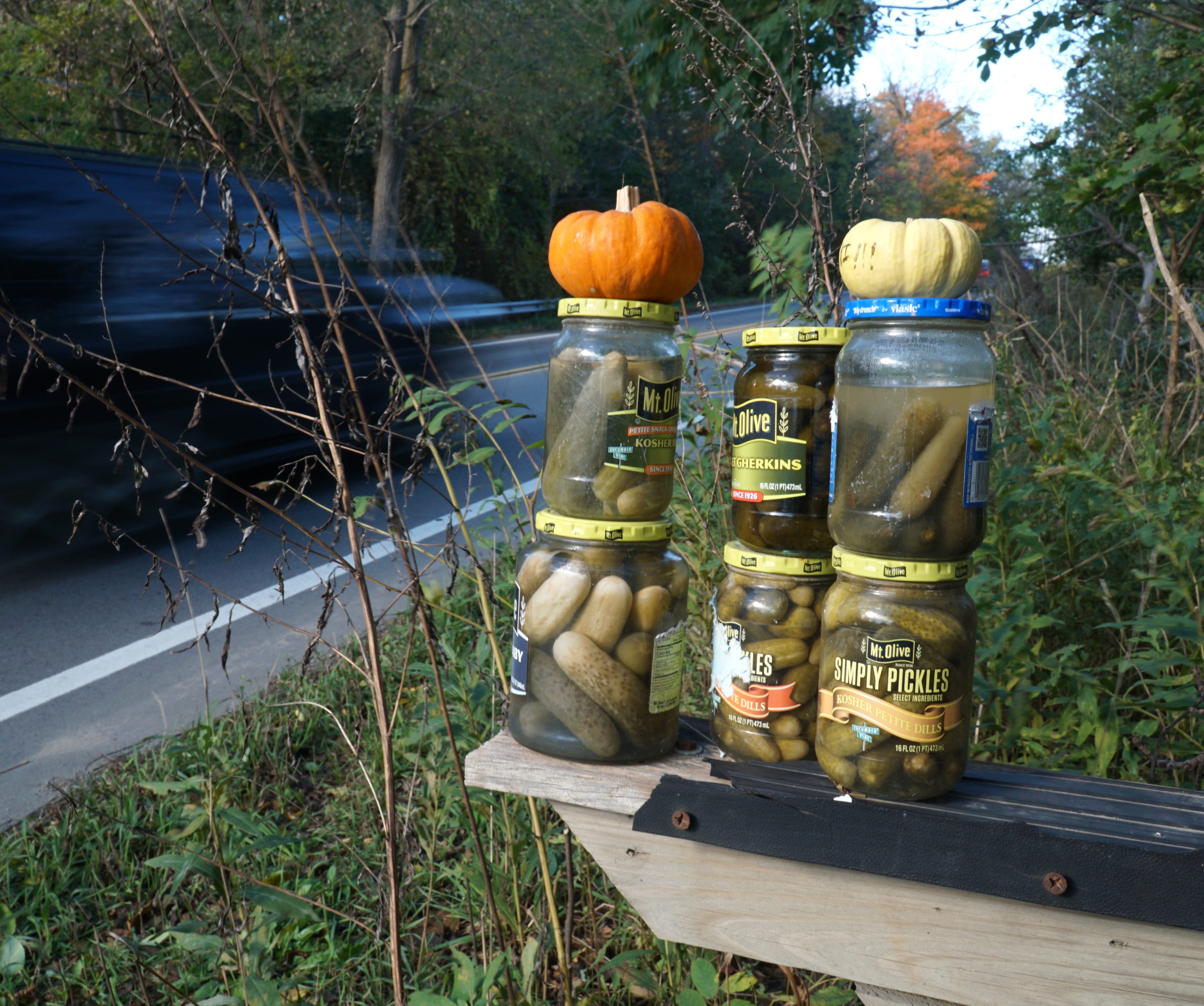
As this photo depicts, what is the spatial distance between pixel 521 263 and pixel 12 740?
20506 millimetres

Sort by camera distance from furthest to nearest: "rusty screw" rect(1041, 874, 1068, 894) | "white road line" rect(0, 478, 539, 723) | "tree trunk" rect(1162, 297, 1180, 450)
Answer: "white road line" rect(0, 478, 539, 723), "tree trunk" rect(1162, 297, 1180, 450), "rusty screw" rect(1041, 874, 1068, 894)

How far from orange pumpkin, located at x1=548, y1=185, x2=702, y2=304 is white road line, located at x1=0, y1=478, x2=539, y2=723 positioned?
3.46ft

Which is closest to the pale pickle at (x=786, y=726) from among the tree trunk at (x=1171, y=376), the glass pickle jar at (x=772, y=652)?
the glass pickle jar at (x=772, y=652)

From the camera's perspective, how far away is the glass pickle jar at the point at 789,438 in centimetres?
165

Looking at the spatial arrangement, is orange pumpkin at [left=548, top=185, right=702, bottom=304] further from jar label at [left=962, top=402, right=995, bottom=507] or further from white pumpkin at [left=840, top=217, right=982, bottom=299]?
jar label at [left=962, top=402, right=995, bottom=507]

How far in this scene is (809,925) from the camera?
1.54m

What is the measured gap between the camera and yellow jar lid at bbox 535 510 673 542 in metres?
1.69

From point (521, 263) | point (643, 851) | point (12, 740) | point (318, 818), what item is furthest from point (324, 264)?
point (521, 263)

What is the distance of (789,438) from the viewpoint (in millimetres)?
1643

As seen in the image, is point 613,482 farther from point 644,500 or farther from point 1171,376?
point 1171,376

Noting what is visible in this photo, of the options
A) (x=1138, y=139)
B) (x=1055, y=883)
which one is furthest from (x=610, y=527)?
(x=1138, y=139)

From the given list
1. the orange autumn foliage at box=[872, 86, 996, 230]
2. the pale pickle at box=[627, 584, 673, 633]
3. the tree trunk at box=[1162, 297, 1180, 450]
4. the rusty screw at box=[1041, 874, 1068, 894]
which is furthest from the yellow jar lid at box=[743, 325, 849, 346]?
the orange autumn foliage at box=[872, 86, 996, 230]

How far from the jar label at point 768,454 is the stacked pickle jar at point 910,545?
126 millimetres

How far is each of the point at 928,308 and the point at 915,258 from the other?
0.10 m
